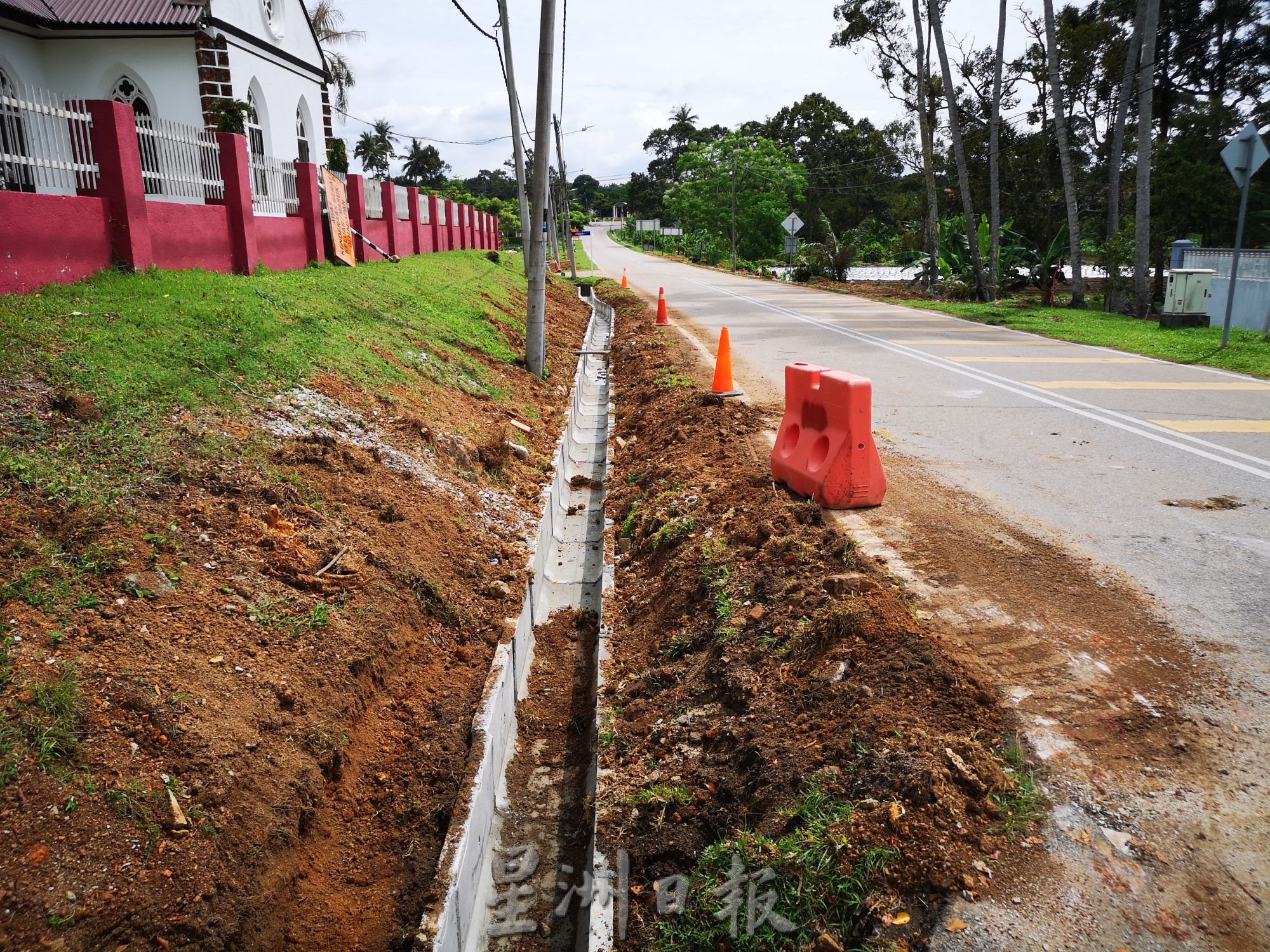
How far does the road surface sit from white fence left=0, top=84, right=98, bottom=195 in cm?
750

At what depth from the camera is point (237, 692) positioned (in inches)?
156

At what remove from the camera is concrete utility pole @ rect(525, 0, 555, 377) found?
11672 millimetres

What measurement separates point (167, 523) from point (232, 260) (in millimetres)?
7494

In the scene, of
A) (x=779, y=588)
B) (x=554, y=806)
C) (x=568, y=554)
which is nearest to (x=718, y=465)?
(x=568, y=554)

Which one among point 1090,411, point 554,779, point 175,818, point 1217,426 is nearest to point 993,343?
point 1090,411

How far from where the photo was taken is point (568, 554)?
7.80 metres

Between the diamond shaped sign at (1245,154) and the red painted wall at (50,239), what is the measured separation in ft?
49.2

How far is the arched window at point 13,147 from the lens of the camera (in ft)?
26.1

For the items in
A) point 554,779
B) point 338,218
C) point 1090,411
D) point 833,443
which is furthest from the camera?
point 338,218

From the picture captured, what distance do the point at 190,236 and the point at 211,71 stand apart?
925 cm

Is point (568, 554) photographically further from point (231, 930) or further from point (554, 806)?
point (231, 930)

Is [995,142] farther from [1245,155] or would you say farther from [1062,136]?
[1245,155]

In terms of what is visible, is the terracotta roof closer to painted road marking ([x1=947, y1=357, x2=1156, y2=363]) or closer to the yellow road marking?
the yellow road marking


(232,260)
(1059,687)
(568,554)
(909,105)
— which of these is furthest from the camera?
(909,105)
